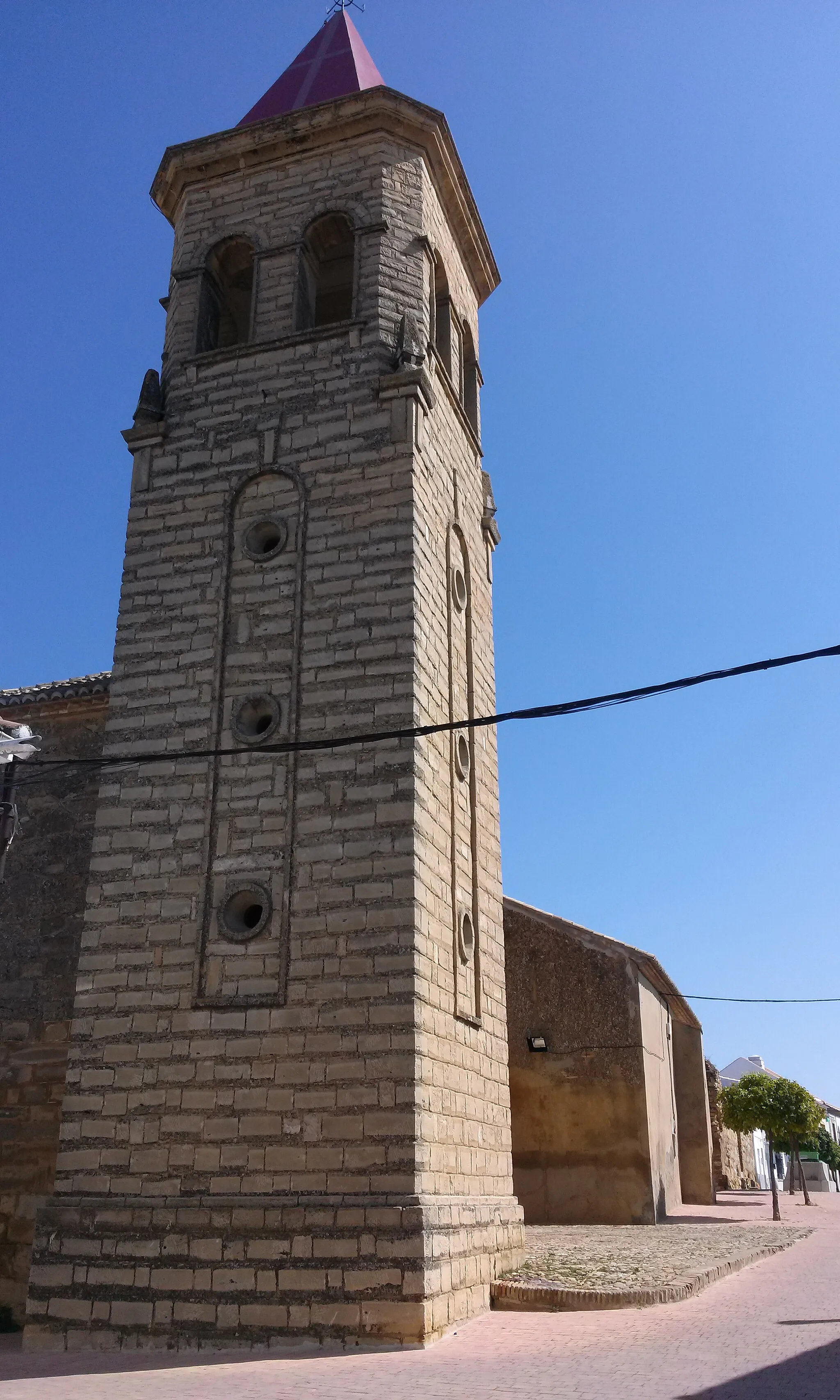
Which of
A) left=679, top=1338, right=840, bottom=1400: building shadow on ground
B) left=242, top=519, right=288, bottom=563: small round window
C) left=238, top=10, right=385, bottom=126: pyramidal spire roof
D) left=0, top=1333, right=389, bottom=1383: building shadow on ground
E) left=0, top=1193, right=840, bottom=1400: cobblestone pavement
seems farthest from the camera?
left=238, top=10, right=385, bottom=126: pyramidal spire roof

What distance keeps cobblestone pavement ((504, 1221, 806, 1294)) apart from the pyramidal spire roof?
12.2 m

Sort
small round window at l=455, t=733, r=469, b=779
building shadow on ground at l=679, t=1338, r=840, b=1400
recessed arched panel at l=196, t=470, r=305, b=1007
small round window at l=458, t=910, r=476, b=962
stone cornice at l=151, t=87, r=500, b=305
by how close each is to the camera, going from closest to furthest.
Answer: building shadow on ground at l=679, t=1338, r=840, b=1400
recessed arched panel at l=196, t=470, r=305, b=1007
small round window at l=458, t=910, r=476, b=962
small round window at l=455, t=733, r=469, b=779
stone cornice at l=151, t=87, r=500, b=305

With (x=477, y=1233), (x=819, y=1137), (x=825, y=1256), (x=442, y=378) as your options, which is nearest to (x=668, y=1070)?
(x=825, y=1256)

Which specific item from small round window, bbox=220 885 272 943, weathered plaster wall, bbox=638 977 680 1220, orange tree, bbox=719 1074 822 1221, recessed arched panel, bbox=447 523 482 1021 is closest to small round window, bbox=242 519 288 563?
recessed arched panel, bbox=447 523 482 1021

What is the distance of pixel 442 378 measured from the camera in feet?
40.0

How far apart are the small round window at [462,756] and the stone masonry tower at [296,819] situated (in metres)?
0.08

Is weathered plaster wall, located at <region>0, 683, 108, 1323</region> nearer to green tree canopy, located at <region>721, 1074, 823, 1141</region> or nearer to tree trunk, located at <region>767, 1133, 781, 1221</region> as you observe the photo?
tree trunk, located at <region>767, 1133, 781, 1221</region>

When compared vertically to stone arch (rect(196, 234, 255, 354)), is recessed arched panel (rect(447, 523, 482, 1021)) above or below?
below

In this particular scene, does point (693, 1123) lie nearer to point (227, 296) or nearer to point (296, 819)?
point (296, 819)

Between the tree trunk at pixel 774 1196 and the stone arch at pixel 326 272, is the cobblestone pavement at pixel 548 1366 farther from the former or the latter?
the tree trunk at pixel 774 1196

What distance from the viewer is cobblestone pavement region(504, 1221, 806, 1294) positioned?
935 centimetres

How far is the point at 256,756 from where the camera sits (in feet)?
31.8

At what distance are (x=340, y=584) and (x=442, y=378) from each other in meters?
3.32

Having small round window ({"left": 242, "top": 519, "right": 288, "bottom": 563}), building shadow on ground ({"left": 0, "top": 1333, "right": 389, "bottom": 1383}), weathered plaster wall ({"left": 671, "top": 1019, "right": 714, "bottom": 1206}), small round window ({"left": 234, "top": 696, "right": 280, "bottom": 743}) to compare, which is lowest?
building shadow on ground ({"left": 0, "top": 1333, "right": 389, "bottom": 1383})
